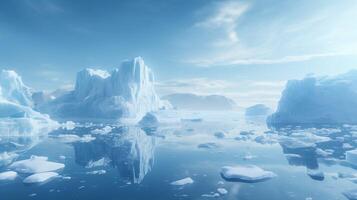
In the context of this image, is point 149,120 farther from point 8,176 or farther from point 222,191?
point 222,191

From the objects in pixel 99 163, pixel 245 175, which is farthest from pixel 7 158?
pixel 245 175

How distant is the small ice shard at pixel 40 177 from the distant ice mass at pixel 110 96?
1538 inches

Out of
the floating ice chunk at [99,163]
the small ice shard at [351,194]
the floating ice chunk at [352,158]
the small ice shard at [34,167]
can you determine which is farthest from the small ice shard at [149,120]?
the small ice shard at [351,194]

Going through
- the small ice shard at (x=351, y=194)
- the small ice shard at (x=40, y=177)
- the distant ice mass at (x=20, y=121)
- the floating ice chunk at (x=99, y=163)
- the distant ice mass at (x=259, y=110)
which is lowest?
the small ice shard at (x=351, y=194)

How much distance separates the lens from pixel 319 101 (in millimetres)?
40750

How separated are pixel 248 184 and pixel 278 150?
9056mm

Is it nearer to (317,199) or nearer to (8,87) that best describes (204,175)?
(317,199)

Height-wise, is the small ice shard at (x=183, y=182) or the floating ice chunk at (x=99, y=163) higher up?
the floating ice chunk at (x=99, y=163)

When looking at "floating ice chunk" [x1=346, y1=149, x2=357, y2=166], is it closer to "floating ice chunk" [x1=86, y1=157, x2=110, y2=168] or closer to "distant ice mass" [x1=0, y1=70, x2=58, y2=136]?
"floating ice chunk" [x1=86, y1=157, x2=110, y2=168]

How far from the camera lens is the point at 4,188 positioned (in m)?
10.1

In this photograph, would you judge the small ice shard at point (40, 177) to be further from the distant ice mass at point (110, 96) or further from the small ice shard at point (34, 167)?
the distant ice mass at point (110, 96)

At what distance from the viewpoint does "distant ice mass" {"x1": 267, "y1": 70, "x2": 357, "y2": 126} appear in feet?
129

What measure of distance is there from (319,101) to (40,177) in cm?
4049

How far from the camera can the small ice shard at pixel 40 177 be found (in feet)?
35.7
